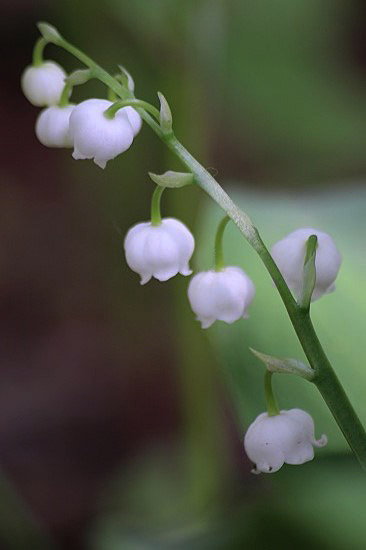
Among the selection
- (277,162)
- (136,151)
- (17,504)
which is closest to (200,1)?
(136,151)

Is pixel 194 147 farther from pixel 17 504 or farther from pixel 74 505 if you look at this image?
pixel 74 505

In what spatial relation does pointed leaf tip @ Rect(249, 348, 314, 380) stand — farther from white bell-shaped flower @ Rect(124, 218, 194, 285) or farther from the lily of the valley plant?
white bell-shaped flower @ Rect(124, 218, 194, 285)

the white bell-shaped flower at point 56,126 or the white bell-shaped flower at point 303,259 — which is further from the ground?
the white bell-shaped flower at point 56,126

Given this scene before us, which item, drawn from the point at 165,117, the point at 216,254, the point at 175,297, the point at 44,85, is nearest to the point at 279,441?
the point at 216,254

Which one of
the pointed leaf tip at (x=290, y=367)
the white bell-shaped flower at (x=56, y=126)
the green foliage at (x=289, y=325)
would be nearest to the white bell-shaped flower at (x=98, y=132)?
the white bell-shaped flower at (x=56, y=126)

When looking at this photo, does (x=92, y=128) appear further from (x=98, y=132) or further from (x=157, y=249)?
(x=157, y=249)

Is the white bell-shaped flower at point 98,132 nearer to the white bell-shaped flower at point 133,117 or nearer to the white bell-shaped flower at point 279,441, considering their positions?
the white bell-shaped flower at point 133,117

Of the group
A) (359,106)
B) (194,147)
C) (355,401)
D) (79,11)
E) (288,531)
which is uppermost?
(79,11)
